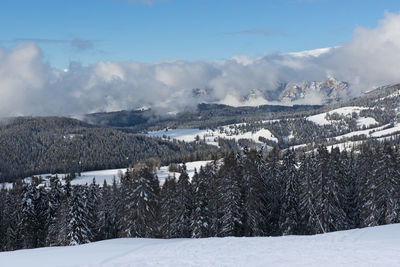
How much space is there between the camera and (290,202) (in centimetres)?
5662

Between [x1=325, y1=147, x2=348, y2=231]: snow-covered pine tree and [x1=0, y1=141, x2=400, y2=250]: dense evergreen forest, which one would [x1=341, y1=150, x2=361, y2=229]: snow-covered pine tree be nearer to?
[x1=0, y1=141, x2=400, y2=250]: dense evergreen forest

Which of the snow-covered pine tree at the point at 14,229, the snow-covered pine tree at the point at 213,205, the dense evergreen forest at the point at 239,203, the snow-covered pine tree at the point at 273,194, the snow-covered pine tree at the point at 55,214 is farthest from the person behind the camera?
the snow-covered pine tree at the point at 14,229

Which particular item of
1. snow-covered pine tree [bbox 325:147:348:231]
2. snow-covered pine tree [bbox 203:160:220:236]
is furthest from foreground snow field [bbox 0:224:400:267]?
snow-covered pine tree [bbox 203:160:220:236]

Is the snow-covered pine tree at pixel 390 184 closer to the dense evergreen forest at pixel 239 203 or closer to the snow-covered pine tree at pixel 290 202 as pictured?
the dense evergreen forest at pixel 239 203

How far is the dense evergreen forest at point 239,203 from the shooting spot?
49.4m

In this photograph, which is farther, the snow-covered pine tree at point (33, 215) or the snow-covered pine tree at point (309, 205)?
the snow-covered pine tree at point (33, 215)

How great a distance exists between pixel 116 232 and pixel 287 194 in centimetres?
4065

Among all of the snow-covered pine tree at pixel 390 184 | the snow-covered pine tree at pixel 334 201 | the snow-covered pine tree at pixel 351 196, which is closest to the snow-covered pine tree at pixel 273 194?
the snow-covered pine tree at pixel 334 201

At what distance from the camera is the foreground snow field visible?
70.7ft

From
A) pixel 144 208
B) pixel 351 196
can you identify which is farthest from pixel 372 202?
pixel 144 208

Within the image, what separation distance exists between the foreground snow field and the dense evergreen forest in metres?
19.0

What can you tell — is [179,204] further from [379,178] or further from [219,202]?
[379,178]

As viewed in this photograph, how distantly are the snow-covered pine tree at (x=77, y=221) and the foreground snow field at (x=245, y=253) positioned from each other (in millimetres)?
23553

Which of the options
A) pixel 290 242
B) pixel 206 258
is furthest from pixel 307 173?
pixel 206 258
